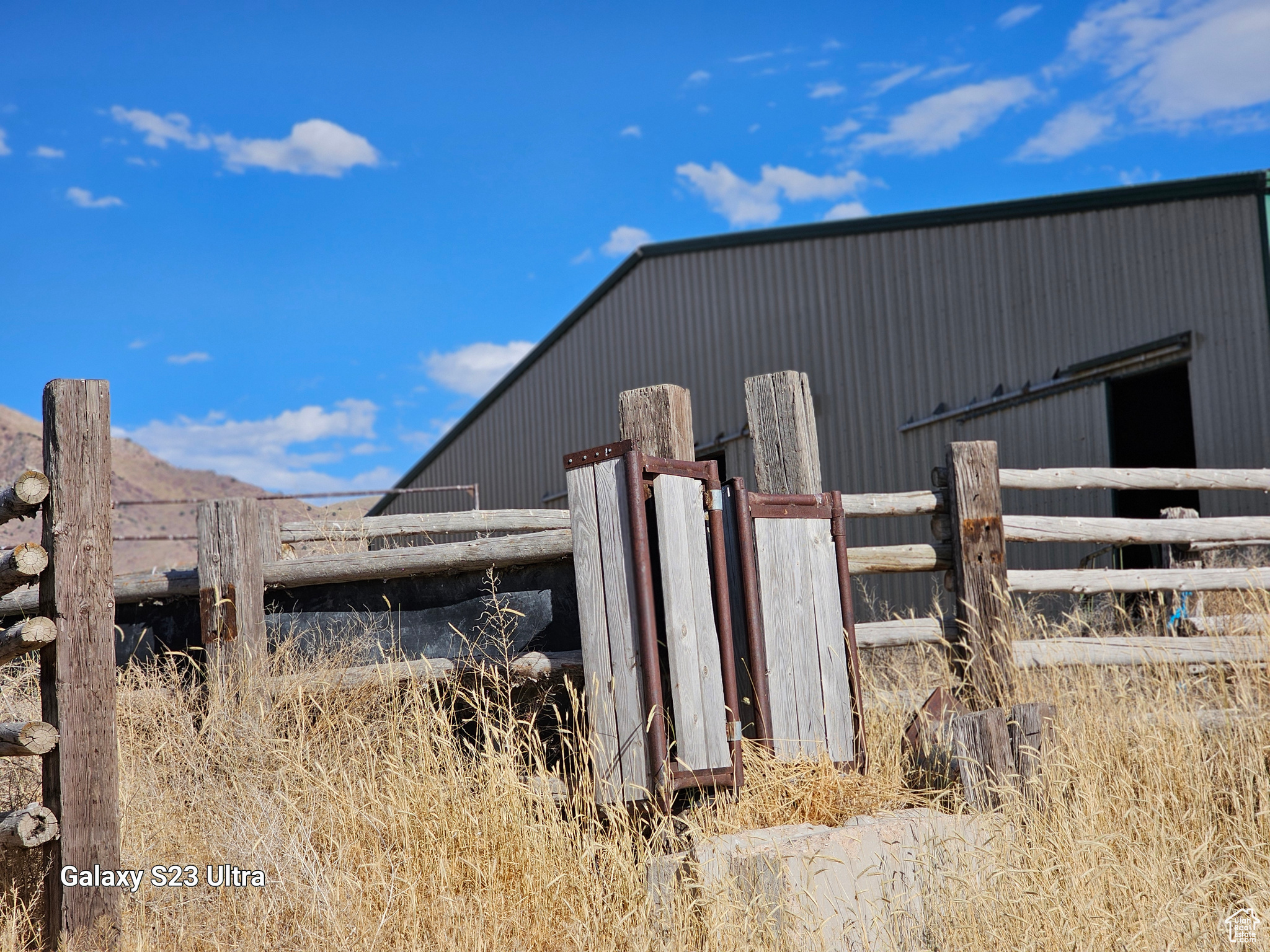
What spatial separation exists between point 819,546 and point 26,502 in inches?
128

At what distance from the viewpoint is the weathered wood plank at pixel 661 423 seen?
461cm

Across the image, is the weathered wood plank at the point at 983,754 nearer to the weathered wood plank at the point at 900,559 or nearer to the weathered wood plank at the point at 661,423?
the weathered wood plank at the point at 900,559

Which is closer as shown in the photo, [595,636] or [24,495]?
[24,495]

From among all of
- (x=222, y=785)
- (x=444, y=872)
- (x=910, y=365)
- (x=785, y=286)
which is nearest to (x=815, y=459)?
(x=444, y=872)

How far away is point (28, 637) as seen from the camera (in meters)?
3.80

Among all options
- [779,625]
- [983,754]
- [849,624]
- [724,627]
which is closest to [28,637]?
[724,627]

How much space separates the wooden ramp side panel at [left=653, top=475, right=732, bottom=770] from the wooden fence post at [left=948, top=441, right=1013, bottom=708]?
1.96 metres

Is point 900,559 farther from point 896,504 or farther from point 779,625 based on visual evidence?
point 779,625

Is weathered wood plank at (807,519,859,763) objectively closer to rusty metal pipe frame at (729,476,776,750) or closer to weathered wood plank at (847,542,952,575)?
rusty metal pipe frame at (729,476,776,750)

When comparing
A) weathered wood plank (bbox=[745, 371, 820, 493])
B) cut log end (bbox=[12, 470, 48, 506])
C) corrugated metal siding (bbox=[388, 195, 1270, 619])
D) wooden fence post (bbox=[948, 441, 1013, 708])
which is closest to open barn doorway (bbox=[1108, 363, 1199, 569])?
corrugated metal siding (bbox=[388, 195, 1270, 619])

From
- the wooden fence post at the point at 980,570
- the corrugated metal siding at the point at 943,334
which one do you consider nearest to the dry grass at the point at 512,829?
the wooden fence post at the point at 980,570

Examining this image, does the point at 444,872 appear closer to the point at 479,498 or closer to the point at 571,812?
the point at 571,812

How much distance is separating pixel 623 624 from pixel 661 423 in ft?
3.30

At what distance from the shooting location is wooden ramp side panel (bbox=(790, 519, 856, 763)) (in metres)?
4.53
